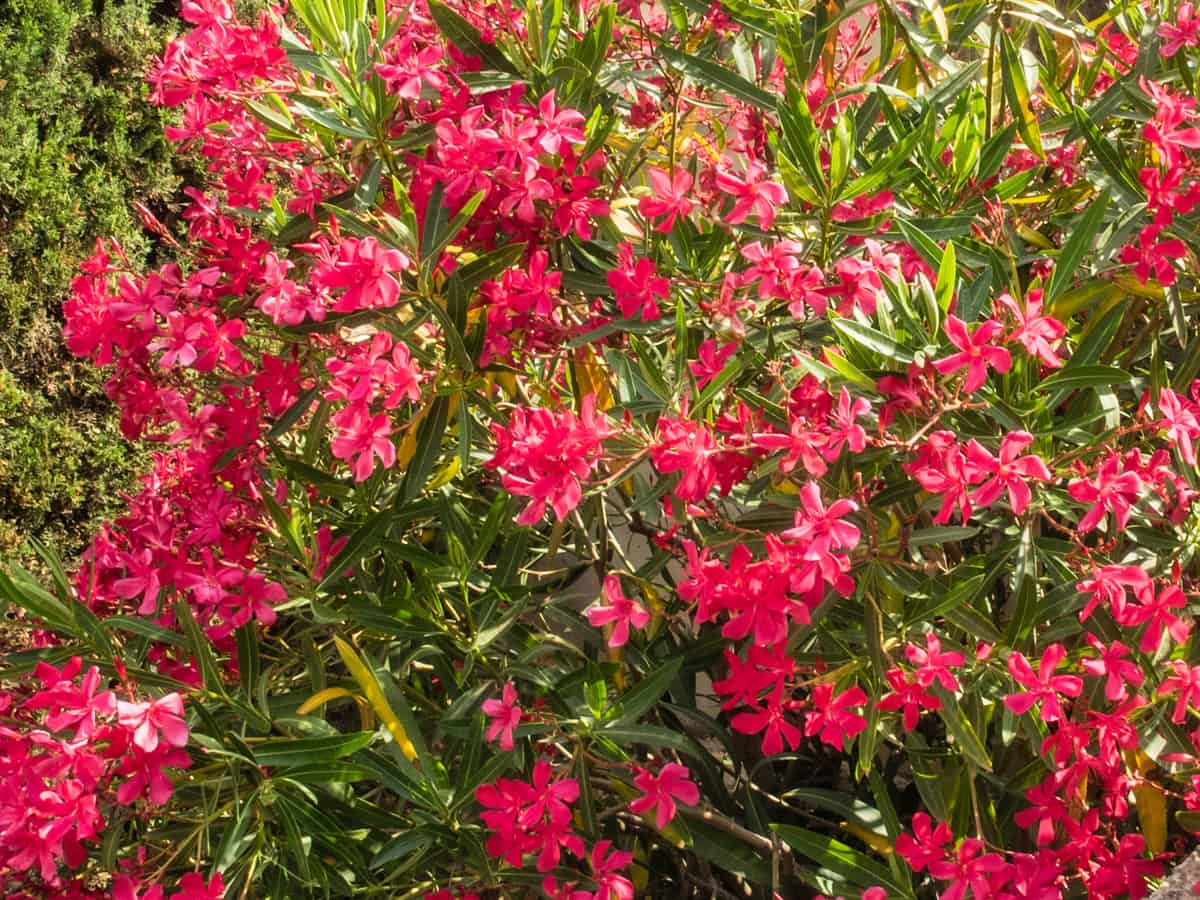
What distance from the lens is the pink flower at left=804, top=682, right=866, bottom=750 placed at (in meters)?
1.57

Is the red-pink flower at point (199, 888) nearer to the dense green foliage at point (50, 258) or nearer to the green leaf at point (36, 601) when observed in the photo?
the green leaf at point (36, 601)

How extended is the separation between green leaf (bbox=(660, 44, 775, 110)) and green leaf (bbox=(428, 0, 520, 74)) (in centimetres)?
23

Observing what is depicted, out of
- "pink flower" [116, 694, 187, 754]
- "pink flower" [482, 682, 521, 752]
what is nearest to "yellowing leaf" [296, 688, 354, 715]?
"pink flower" [482, 682, 521, 752]

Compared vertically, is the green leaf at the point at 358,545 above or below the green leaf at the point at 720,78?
below

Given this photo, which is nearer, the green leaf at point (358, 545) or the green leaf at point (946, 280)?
the green leaf at point (946, 280)

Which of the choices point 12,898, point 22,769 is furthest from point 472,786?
point 12,898

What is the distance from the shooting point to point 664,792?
5.76 ft

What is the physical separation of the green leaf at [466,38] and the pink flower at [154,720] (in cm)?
90

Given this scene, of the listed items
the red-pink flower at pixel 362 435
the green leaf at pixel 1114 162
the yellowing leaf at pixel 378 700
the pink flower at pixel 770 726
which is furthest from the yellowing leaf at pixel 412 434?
the green leaf at pixel 1114 162

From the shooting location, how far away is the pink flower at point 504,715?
171 cm

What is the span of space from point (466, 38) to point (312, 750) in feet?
3.05

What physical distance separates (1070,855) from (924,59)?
3.91 feet

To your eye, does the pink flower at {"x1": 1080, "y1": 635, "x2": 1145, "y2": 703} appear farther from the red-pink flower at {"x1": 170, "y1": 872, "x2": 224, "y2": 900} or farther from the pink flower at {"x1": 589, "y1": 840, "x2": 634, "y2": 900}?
the red-pink flower at {"x1": 170, "y1": 872, "x2": 224, "y2": 900}

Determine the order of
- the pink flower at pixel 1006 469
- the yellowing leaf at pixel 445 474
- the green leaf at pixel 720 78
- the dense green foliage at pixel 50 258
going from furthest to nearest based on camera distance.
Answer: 1. the dense green foliage at pixel 50 258
2. the yellowing leaf at pixel 445 474
3. the green leaf at pixel 720 78
4. the pink flower at pixel 1006 469
